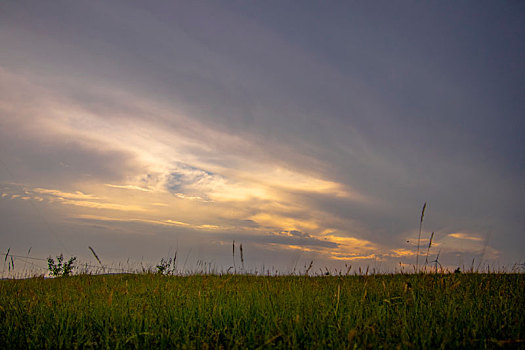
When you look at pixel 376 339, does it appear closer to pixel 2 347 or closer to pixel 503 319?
pixel 503 319

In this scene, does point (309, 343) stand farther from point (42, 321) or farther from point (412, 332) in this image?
point (42, 321)

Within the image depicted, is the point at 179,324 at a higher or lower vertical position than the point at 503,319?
lower

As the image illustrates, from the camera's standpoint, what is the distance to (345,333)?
4.36 meters

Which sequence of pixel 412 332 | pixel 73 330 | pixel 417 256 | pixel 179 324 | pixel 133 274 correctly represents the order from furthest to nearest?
pixel 133 274 < pixel 417 256 < pixel 73 330 < pixel 179 324 < pixel 412 332

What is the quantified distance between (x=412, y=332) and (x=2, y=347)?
559cm

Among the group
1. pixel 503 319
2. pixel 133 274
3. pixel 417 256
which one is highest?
pixel 417 256

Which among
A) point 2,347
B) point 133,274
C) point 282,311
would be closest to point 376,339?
point 282,311

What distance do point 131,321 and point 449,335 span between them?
452 cm

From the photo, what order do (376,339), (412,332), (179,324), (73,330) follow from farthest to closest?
(73,330), (179,324), (412,332), (376,339)

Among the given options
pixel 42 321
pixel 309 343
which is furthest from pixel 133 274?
pixel 309 343

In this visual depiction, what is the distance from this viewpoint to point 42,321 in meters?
5.89

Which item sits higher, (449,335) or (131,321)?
(449,335)

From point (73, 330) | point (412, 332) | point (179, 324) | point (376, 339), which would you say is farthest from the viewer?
point (73, 330)

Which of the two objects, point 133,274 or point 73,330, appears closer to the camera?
point 73,330
